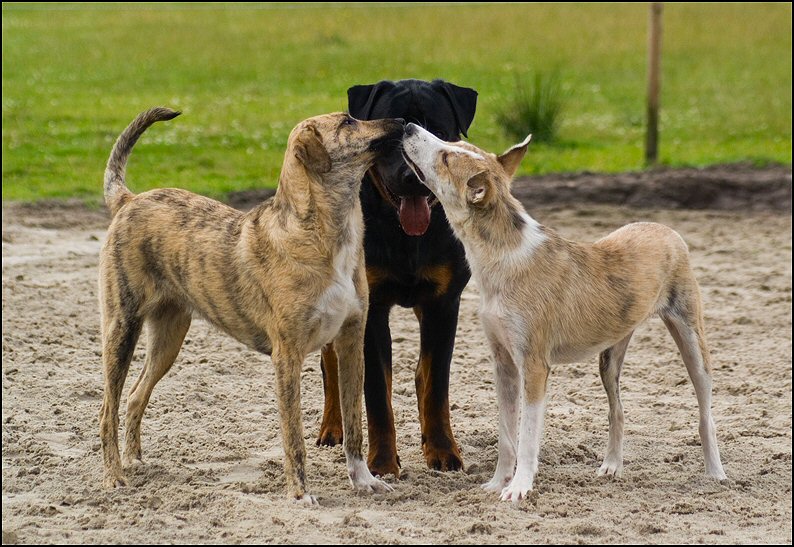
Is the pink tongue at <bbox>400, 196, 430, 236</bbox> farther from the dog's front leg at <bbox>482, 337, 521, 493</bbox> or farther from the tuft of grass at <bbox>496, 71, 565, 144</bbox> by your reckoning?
the tuft of grass at <bbox>496, 71, 565, 144</bbox>

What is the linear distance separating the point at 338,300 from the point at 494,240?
80cm

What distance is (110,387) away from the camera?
6.10 metres

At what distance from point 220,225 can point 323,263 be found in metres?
0.75

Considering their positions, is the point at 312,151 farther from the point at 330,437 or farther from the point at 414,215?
the point at 330,437

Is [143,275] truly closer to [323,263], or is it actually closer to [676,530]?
[323,263]

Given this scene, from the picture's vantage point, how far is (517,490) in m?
5.57

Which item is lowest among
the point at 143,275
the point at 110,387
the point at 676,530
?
the point at 676,530

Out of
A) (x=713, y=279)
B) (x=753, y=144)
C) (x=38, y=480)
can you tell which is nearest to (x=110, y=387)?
(x=38, y=480)

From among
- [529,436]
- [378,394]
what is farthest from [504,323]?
[378,394]

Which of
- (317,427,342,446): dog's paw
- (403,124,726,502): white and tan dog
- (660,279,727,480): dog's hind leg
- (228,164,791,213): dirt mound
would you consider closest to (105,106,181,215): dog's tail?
(403,124,726,502): white and tan dog

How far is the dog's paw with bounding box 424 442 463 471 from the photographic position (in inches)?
248

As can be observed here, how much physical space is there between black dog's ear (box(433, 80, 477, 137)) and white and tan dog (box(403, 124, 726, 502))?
746 mm

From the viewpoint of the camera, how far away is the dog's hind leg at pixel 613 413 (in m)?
6.22

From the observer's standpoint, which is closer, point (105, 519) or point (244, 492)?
point (105, 519)
